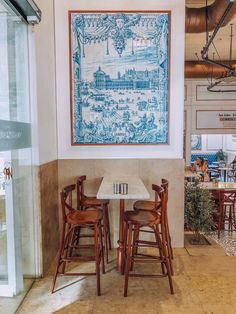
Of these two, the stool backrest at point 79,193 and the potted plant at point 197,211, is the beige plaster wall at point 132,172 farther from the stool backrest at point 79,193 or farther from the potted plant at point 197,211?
the potted plant at point 197,211

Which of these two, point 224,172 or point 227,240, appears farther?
point 224,172

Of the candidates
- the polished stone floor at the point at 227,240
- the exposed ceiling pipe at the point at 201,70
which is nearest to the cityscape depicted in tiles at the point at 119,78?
the polished stone floor at the point at 227,240

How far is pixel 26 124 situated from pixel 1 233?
93cm

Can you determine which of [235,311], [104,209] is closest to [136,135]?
[104,209]

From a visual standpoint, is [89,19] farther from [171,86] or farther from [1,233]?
[1,233]

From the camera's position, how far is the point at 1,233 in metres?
2.37

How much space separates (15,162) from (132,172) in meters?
1.55

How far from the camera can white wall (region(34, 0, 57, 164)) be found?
2906 millimetres

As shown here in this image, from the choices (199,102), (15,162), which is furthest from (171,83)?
(199,102)

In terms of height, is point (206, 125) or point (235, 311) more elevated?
point (206, 125)

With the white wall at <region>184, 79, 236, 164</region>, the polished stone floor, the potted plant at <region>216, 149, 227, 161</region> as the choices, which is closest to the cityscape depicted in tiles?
the polished stone floor

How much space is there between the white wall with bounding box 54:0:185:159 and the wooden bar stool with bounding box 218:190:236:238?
9.85 feet

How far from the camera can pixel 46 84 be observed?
125 inches

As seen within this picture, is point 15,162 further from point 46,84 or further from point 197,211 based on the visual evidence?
point 197,211
